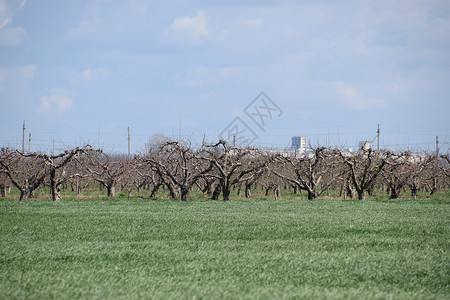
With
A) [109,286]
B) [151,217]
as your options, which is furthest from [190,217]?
[109,286]

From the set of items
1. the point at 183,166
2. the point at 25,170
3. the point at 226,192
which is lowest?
the point at 226,192

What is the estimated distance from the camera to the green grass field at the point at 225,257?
23.4 feet

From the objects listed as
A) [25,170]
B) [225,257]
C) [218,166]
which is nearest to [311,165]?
[218,166]

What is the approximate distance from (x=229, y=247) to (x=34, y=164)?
80.0 ft

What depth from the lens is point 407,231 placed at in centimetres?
1348

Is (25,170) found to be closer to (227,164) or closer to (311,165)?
(227,164)

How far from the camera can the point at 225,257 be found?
31.8 feet

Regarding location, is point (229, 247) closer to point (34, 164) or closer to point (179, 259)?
point (179, 259)

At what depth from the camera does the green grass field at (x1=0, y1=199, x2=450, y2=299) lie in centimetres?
713

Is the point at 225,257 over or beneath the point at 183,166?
beneath

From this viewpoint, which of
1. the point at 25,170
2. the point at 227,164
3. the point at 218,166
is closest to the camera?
the point at 218,166

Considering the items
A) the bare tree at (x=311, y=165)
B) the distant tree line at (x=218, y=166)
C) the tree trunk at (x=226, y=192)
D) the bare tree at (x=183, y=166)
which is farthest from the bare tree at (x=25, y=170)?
the bare tree at (x=311, y=165)

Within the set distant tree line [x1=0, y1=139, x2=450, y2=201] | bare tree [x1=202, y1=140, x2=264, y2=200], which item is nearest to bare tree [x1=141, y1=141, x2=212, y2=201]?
distant tree line [x1=0, y1=139, x2=450, y2=201]

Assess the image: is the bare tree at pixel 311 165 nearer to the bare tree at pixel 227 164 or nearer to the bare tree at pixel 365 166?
the bare tree at pixel 365 166
